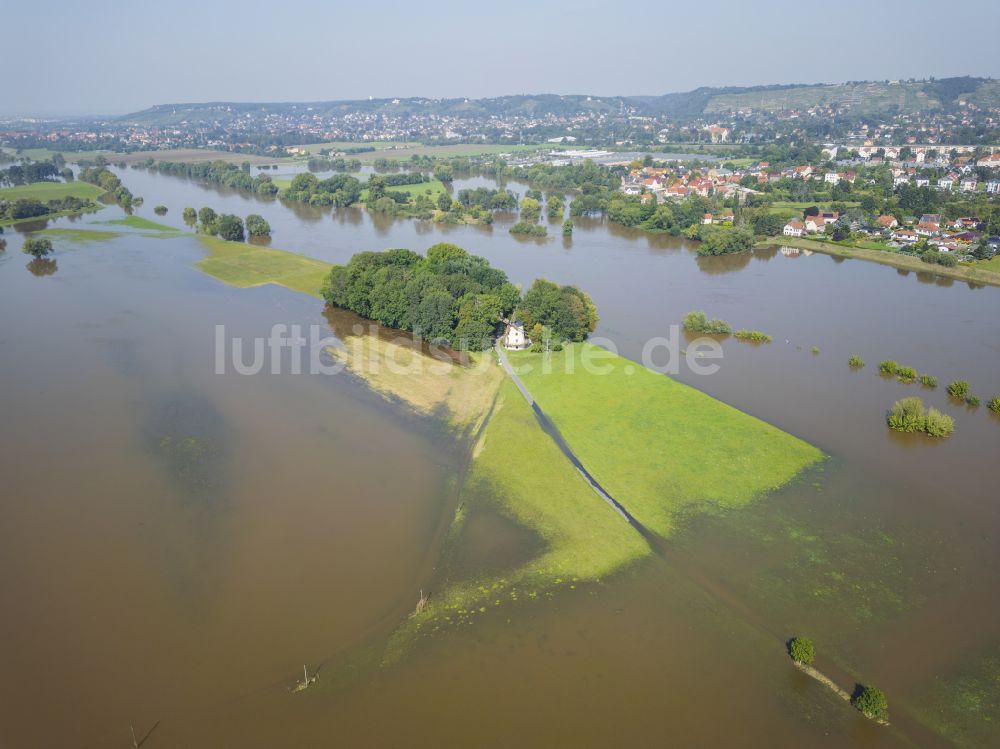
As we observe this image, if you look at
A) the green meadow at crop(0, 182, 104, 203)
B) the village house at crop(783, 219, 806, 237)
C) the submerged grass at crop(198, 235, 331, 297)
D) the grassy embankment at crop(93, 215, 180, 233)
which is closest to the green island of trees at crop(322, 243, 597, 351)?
the submerged grass at crop(198, 235, 331, 297)

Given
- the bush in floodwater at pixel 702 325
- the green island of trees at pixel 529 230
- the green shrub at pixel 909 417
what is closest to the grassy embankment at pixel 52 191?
the green island of trees at pixel 529 230

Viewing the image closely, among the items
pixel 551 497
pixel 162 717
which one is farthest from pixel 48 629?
pixel 551 497

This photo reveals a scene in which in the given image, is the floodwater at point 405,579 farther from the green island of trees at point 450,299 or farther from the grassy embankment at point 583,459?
the green island of trees at point 450,299

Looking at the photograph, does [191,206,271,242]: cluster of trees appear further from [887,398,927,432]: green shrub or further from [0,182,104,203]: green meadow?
[887,398,927,432]: green shrub

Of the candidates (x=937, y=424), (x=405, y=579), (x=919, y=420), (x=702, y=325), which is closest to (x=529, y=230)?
(x=702, y=325)

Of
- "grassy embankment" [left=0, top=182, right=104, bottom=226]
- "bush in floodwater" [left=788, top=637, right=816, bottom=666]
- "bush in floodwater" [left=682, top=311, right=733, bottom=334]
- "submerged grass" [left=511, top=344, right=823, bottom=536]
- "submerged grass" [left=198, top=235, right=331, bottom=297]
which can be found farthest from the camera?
"grassy embankment" [left=0, top=182, right=104, bottom=226]

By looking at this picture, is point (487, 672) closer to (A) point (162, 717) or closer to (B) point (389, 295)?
(A) point (162, 717)
